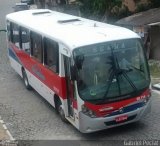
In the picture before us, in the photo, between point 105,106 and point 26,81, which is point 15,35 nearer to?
point 26,81

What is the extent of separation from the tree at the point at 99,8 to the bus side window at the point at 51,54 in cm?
1426

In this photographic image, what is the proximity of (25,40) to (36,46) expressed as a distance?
172 centimetres

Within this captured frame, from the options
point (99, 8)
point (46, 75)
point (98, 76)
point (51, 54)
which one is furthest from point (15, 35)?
point (99, 8)

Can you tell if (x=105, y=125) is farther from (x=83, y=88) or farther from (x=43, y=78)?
(x=43, y=78)

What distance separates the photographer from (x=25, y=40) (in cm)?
1689

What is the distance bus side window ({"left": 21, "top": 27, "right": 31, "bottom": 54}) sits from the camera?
16.5 metres

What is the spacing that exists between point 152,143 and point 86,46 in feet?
10.3

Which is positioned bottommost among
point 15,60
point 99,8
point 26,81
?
point 26,81

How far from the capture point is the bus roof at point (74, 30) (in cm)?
1182

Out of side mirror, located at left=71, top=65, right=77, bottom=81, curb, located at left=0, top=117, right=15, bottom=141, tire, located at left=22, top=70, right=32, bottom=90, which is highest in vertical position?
side mirror, located at left=71, top=65, right=77, bottom=81

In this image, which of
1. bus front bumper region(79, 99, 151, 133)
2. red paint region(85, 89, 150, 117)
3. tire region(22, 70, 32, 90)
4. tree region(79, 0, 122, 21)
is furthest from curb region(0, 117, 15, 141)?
tree region(79, 0, 122, 21)

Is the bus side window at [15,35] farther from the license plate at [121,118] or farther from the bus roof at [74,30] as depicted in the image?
the license plate at [121,118]

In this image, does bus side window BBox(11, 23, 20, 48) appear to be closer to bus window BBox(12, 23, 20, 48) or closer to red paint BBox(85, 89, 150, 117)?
bus window BBox(12, 23, 20, 48)

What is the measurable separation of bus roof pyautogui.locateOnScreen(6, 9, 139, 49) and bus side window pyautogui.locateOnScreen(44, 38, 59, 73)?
9.2 inches
